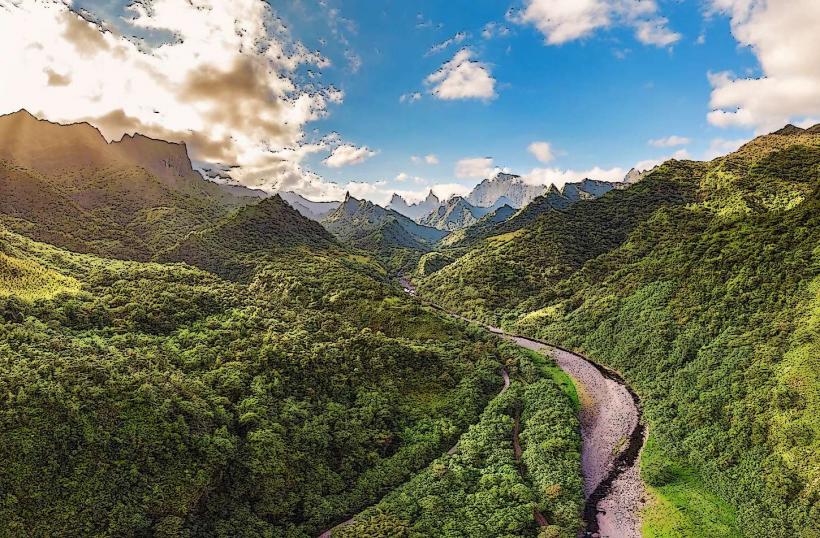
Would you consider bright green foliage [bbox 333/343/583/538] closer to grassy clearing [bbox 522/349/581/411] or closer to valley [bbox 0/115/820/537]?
valley [bbox 0/115/820/537]

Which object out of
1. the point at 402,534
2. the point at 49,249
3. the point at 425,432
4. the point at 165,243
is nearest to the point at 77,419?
the point at 402,534

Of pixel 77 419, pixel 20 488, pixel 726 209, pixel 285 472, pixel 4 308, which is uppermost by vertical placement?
pixel 726 209

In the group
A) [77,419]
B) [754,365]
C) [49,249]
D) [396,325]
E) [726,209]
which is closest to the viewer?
[77,419]

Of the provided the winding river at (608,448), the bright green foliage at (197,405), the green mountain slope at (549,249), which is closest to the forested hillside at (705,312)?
the green mountain slope at (549,249)

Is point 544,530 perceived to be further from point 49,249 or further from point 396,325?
point 49,249

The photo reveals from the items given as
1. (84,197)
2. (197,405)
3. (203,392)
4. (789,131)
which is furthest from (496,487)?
(789,131)

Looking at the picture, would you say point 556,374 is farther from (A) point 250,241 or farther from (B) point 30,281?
(A) point 250,241

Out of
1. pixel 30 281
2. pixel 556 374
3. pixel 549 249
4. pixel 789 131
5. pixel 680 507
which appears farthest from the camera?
pixel 789 131
